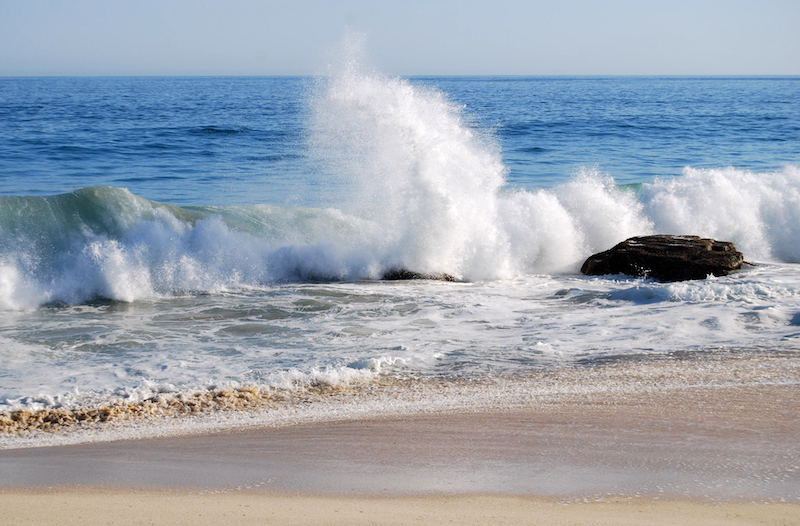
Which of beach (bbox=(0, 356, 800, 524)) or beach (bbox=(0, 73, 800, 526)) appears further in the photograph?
beach (bbox=(0, 73, 800, 526))

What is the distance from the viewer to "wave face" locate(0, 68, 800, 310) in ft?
27.4

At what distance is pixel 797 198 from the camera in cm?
1217

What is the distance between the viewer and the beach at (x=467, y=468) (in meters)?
2.96

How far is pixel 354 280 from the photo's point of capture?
8875mm

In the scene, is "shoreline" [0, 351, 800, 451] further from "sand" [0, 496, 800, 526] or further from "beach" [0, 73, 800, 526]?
"sand" [0, 496, 800, 526]

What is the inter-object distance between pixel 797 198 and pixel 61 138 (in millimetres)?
19512

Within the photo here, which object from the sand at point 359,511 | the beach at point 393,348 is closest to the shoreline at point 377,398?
the beach at point 393,348

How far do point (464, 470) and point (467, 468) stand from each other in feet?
0.10

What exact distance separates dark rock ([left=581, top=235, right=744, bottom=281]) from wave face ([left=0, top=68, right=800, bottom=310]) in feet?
2.77

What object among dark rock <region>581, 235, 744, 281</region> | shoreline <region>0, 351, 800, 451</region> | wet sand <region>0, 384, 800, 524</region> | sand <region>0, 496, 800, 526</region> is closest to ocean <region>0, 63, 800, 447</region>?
shoreline <region>0, 351, 800, 451</region>

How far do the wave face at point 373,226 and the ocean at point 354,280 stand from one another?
3 cm

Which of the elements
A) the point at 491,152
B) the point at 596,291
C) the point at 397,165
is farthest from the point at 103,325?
the point at 491,152

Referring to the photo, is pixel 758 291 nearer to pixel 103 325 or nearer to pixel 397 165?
pixel 397 165

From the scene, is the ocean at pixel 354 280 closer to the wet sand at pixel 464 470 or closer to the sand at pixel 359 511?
the wet sand at pixel 464 470
